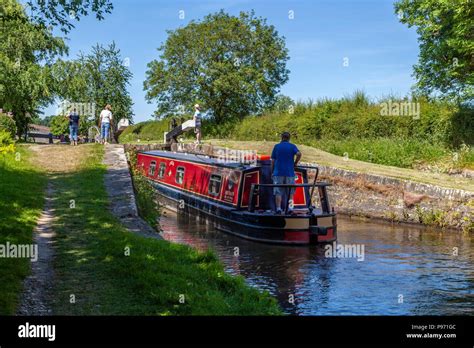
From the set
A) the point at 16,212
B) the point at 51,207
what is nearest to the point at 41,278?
the point at 16,212

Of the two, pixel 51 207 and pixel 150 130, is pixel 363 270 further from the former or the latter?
pixel 150 130

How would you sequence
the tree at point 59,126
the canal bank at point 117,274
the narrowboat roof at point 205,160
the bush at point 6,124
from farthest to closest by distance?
the tree at point 59,126 < the bush at point 6,124 < the narrowboat roof at point 205,160 < the canal bank at point 117,274

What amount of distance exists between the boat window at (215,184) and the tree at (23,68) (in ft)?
31.9

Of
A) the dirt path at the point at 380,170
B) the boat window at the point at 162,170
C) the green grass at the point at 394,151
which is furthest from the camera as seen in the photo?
the green grass at the point at 394,151

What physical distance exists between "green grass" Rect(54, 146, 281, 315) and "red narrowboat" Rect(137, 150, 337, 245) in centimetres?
455

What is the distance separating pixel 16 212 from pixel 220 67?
33236 mm

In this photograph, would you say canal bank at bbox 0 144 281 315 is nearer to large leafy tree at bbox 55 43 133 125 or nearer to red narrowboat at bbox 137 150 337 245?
red narrowboat at bbox 137 150 337 245

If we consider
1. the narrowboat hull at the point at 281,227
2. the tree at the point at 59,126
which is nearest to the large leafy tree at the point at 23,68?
the narrowboat hull at the point at 281,227

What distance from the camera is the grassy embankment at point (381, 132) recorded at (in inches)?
841

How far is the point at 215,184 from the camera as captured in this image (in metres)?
16.4

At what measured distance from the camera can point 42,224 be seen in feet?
29.6

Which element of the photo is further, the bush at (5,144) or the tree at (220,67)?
the tree at (220,67)

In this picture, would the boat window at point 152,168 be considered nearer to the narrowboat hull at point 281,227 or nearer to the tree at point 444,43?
the narrowboat hull at point 281,227
